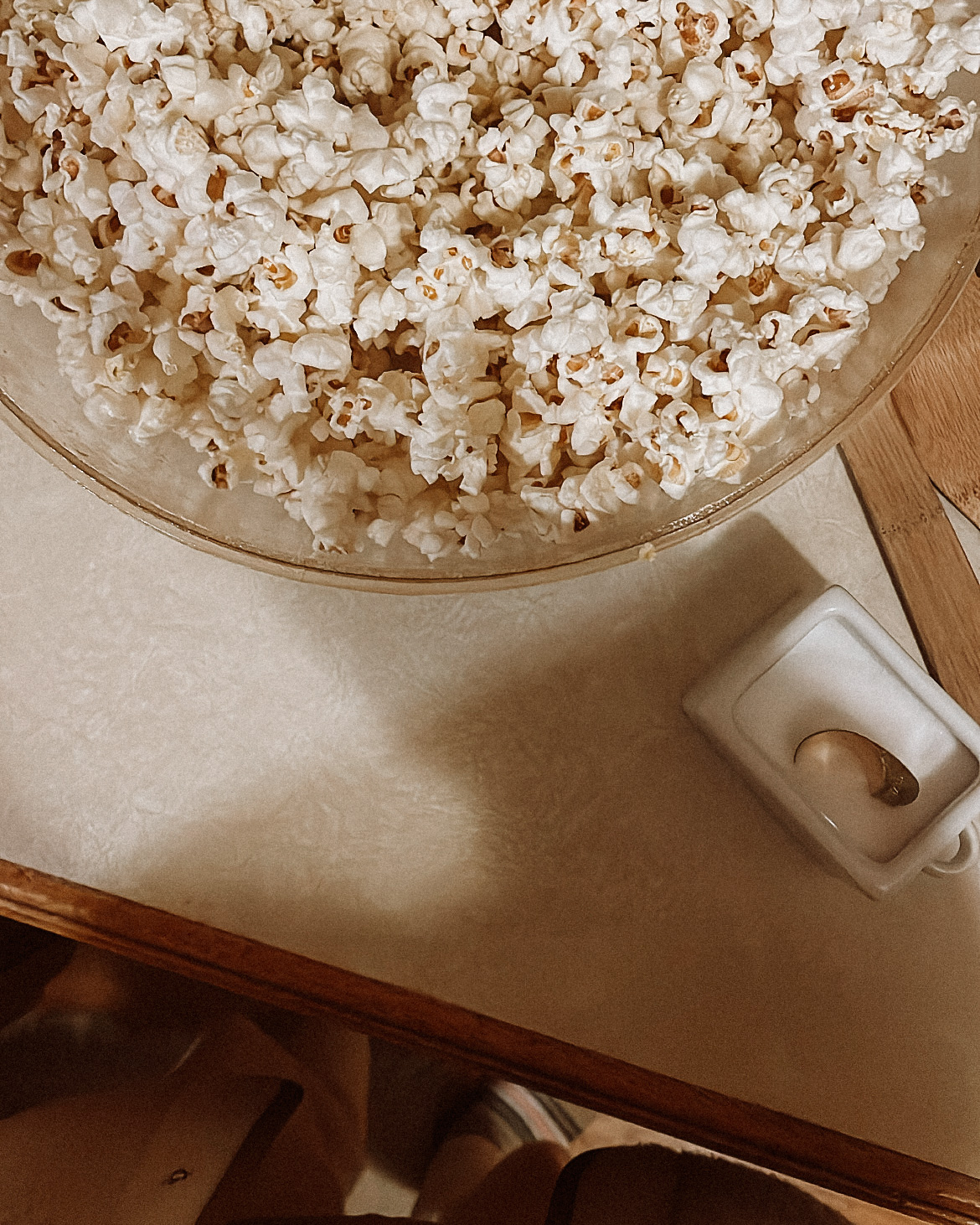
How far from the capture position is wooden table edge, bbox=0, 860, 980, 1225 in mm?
713

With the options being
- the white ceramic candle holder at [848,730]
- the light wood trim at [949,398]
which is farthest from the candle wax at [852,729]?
the light wood trim at [949,398]

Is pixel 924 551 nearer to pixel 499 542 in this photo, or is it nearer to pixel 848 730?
pixel 848 730

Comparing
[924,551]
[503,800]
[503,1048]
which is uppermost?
[924,551]

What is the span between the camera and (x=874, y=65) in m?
0.61

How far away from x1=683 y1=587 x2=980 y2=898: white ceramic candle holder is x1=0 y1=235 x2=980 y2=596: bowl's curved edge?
0.50ft

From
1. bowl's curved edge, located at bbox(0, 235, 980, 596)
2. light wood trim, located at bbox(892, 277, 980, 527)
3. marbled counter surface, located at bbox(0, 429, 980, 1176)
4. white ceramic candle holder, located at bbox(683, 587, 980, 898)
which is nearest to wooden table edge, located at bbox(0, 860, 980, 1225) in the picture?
marbled counter surface, located at bbox(0, 429, 980, 1176)

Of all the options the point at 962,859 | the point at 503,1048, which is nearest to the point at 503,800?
the point at 503,1048

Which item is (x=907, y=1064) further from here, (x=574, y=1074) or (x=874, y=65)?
(x=874, y=65)

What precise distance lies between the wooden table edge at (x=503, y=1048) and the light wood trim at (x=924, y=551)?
0.35m

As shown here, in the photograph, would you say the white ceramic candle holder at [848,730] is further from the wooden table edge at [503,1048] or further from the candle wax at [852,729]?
the wooden table edge at [503,1048]

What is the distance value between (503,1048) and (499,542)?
15.6 inches

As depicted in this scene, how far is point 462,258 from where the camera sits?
1.95ft

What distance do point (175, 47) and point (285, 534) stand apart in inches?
12.3

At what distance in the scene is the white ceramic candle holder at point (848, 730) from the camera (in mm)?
707
